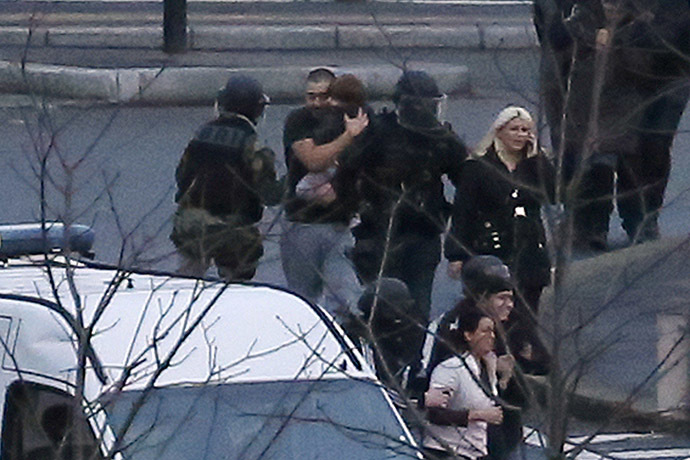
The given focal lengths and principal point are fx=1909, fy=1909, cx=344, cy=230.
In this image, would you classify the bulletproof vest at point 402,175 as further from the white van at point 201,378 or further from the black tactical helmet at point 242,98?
the white van at point 201,378

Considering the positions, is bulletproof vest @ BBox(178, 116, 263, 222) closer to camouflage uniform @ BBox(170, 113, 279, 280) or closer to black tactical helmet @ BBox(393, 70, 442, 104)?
camouflage uniform @ BBox(170, 113, 279, 280)

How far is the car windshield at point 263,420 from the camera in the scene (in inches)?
229

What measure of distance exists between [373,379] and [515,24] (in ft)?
55.4

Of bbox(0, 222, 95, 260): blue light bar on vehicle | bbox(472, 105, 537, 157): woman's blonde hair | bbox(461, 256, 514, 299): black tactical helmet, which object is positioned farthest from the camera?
bbox(472, 105, 537, 157): woman's blonde hair

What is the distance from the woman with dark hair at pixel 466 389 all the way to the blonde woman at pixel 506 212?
1.75 metres

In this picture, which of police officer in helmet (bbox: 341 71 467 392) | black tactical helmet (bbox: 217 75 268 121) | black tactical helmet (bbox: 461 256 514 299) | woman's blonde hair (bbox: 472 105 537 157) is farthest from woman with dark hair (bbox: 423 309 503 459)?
black tactical helmet (bbox: 217 75 268 121)

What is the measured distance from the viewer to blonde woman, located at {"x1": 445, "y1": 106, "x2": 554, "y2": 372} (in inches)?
368

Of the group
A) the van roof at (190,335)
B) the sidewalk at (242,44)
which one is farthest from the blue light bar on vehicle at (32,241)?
the sidewalk at (242,44)

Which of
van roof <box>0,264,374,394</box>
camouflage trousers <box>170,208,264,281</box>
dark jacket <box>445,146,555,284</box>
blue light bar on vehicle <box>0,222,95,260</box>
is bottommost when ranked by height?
van roof <box>0,264,374,394</box>

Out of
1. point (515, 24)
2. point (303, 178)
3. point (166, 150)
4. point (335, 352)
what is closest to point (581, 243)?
point (303, 178)

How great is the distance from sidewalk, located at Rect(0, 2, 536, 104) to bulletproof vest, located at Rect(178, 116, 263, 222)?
6.49m

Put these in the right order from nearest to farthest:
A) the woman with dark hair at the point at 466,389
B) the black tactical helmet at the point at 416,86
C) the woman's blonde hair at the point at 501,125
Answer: the woman with dark hair at the point at 466,389 → the black tactical helmet at the point at 416,86 → the woman's blonde hair at the point at 501,125

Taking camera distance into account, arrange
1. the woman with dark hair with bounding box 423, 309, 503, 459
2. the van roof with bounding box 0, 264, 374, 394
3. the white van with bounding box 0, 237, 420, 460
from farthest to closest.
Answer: the woman with dark hair with bounding box 423, 309, 503, 459, the van roof with bounding box 0, 264, 374, 394, the white van with bounding box 0, 237, 420, 460

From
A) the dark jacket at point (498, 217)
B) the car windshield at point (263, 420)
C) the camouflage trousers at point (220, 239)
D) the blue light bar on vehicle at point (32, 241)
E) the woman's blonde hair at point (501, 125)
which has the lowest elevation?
the car windshield at point (263, 420)
